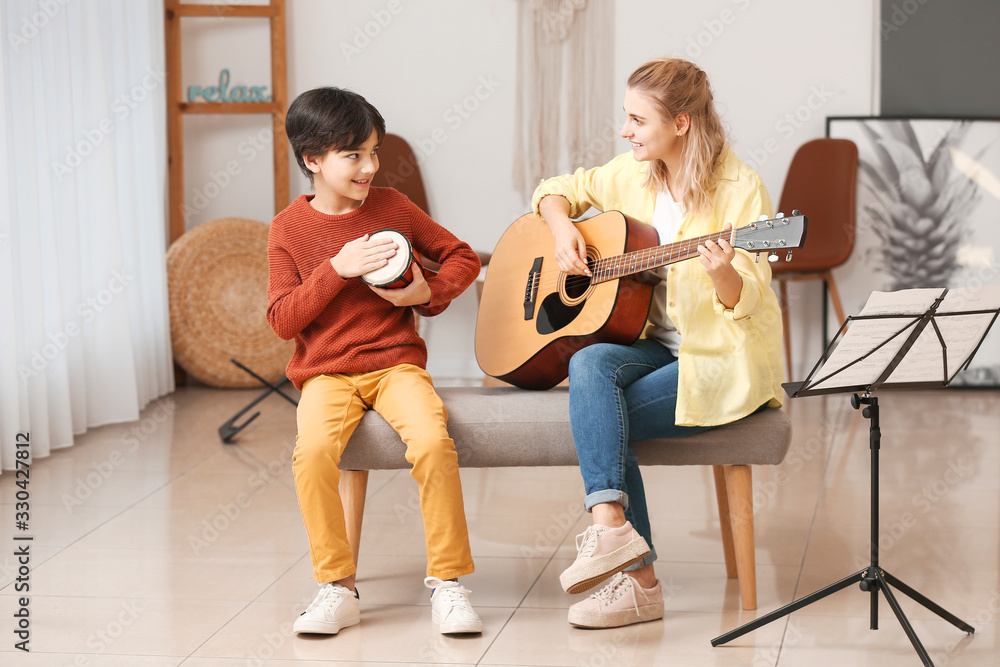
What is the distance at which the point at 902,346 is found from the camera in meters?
1.67

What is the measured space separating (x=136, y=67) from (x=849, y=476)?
3019mm

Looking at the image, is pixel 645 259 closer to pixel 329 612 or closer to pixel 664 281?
pixel 664 281

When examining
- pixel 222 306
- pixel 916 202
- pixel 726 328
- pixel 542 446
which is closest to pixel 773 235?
pixel 726 328

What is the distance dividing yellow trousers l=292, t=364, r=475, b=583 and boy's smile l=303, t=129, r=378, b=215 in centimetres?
40

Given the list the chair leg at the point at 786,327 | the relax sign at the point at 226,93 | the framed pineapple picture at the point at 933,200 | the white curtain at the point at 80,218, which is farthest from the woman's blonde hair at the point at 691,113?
the relax sign at the point at 226,93

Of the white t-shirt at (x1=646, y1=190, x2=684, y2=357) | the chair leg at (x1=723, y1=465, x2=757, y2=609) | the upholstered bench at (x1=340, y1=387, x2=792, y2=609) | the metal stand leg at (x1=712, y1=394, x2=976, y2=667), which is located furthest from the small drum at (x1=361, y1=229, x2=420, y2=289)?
the metal stand leg at (x1=712, y1=394, x2=976, y2=667)

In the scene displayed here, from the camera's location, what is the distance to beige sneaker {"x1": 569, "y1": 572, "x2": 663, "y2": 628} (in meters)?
1.92

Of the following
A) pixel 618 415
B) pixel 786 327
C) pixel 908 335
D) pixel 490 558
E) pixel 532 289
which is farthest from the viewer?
pixel 786 327

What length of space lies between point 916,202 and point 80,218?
10.6ft

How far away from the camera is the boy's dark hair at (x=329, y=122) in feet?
6.54

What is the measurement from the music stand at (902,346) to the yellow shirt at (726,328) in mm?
155

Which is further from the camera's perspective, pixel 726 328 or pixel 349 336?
pixel 349 336

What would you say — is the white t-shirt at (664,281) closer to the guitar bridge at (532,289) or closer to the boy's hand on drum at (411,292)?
the guitar bridge at (532,289)

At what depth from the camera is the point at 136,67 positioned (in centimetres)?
407
